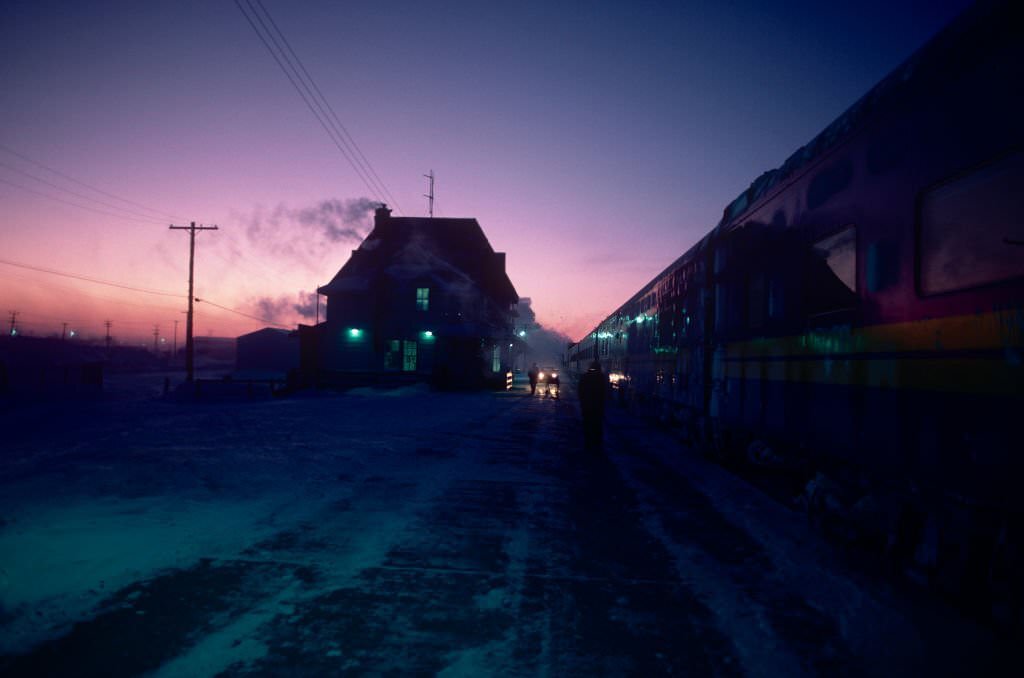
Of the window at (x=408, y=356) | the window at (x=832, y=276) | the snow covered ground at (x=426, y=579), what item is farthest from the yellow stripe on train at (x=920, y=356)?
the window at (x=408, y=356)

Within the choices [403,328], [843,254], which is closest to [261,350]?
[403,328]

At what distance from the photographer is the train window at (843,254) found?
4.50m

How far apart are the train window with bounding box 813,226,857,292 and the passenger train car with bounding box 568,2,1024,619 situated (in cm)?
2

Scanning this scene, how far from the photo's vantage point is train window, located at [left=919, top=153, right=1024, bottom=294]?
2972 mm

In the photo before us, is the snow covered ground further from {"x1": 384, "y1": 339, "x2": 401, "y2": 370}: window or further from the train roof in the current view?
{"x1": 384, "y1": 339, "x2": 401, "y2": 370}: window

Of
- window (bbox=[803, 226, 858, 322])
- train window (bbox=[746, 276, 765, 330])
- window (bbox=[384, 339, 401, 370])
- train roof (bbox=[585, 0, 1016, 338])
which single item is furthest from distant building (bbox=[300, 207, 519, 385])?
train roof (bbox=[585, 0, 1016, 338])

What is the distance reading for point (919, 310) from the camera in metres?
3.63

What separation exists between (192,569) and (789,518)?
20.0 ft

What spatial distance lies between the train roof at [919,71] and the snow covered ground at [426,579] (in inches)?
149

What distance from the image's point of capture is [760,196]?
276 inches

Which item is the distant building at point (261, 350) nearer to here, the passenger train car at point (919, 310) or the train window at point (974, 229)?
the passenger train car at point (919, 310)

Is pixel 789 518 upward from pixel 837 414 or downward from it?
downward

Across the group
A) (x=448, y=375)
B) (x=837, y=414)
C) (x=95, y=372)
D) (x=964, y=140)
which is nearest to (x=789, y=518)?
(x=837, y=414)

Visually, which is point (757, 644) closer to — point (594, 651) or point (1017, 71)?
point (594, 651)
